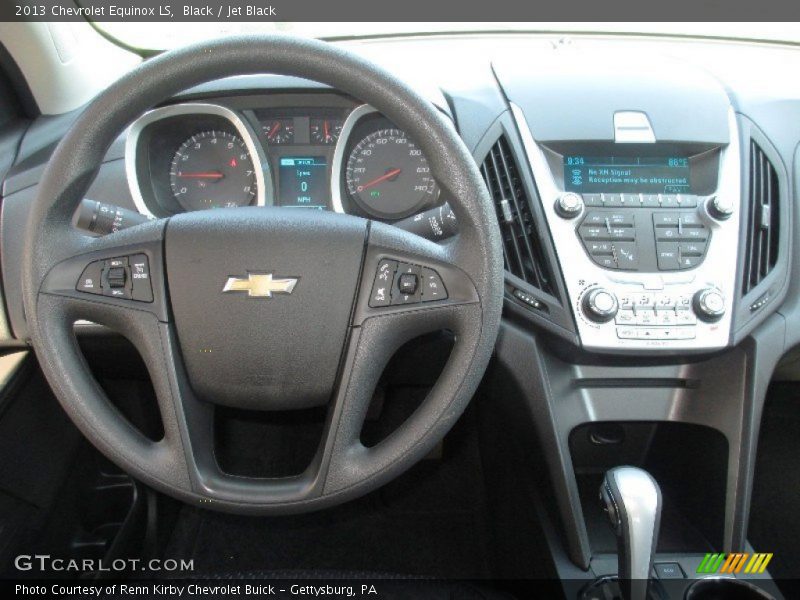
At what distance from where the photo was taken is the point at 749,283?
1307 millimetres

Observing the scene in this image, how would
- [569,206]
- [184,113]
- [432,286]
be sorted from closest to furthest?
[432,286] → [569,206] → [184,113]

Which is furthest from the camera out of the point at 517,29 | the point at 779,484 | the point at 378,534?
the point at 378,534

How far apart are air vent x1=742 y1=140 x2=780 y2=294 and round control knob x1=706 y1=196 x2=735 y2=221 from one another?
0.06 meters

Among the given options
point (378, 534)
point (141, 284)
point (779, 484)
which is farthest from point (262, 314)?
point (779, 484)

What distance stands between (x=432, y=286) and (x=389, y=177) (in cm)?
50

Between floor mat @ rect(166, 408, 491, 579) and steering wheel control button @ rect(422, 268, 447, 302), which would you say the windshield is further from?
floor mat @ rect(166, 408, 491, 579)

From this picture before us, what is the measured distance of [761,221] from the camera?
1.33m

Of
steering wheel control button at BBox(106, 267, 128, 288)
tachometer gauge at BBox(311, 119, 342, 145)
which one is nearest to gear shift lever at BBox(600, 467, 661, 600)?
steering wheel control button at BBox(106, 267, 128, 288)

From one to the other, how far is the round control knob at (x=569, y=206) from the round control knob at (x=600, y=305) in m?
0.14

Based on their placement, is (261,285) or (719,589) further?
(719,589)

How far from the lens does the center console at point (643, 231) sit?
4.11ft

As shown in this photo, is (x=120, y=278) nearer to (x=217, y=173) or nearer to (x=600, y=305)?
(x=217, y=173)

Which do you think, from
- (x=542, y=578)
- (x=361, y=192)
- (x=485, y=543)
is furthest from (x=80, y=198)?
(x=485, y=543)

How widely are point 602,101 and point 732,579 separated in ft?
2.87
